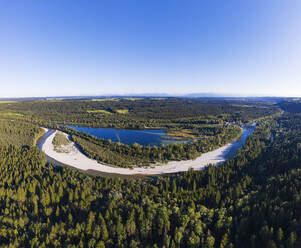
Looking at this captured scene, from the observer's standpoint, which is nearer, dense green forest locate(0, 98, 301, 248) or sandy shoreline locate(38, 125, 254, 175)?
dense green forest locate(0, 98, 301, 248)

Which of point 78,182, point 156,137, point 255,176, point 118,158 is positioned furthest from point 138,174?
point 156,137

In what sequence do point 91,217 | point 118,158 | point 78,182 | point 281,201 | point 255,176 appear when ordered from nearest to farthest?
1. point 91,217
2. point 281,201
3. point 78,182
4. point 255,176
5. point 118,158

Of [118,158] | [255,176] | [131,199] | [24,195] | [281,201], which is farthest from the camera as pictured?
[118,158]

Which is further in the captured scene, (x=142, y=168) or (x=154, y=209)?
(x=142, y=168)

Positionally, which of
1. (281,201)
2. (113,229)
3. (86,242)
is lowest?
(86,242)

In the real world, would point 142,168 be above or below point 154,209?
below

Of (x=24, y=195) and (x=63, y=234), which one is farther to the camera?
(x=24, y=195)

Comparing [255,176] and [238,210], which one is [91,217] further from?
[255,176]

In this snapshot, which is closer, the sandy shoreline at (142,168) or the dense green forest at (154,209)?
the dense green forest at (154,209)
